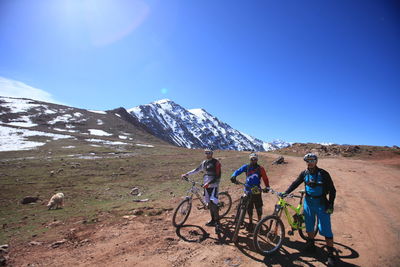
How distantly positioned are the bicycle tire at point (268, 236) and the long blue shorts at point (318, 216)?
2.75ft

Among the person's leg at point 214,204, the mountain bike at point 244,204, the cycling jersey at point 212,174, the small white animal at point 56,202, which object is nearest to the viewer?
the mountain bike at point 244,204

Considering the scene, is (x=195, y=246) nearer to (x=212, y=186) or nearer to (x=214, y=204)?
(x=214, y=204)

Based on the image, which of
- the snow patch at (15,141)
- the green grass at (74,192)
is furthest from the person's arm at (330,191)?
the snow patch at (15,141)

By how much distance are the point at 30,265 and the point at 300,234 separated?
338 inches

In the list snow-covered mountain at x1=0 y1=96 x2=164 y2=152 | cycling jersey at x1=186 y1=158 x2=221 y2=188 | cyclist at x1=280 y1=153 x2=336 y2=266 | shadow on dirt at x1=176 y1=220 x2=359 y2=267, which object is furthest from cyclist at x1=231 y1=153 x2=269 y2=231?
snow-covered mountain at x1=0 y1=96 x2=164 y2=152

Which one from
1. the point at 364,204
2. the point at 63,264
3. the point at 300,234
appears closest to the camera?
the point at 63,264

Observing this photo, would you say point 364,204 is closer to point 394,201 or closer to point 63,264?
point 394,201

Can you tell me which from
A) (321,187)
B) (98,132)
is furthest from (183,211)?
(98,132)

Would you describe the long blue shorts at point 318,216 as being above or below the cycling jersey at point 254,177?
below

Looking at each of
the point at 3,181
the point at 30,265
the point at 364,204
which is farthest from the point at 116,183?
the point at 364,204

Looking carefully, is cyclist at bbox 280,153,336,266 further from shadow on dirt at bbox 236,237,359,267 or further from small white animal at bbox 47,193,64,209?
small white animal at bbox 47,193,64,209

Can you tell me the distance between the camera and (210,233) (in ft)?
26.4

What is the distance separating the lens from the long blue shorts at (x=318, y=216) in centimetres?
624

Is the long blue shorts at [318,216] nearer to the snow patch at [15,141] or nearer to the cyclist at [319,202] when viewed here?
the cyclist at [319,202]
